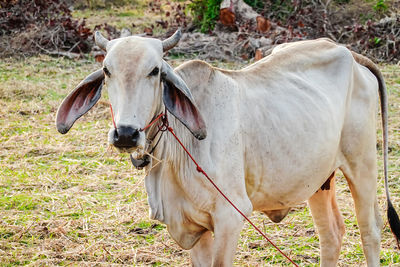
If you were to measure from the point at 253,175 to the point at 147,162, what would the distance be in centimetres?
59

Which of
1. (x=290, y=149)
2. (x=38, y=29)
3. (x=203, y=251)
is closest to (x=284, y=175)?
(x=290, y=149)

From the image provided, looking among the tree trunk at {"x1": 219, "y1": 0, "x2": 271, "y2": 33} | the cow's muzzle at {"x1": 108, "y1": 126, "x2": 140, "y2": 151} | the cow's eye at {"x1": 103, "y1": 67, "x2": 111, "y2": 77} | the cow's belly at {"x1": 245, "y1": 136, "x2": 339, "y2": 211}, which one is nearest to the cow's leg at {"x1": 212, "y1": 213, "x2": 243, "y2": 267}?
the cow's belly at {"x1": 245, "y1": 136, "x2": 339, "y2": 211}

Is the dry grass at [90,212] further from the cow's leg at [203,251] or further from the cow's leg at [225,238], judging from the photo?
the cow's leg at [225,238]

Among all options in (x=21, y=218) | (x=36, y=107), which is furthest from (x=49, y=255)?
(x=36, y=107)

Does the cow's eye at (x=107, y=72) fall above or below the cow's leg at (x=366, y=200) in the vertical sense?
above

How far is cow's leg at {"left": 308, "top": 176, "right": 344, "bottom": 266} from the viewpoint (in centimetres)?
380

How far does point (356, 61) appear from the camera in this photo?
3.89 meters

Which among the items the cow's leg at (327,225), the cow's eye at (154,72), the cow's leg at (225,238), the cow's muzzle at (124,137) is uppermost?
the cow's eye at (154,72)

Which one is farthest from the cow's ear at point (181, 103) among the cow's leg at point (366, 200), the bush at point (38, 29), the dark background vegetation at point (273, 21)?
the bush at point (38, 29)

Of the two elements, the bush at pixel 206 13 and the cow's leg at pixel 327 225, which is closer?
the cow's leg at pixel 327 225

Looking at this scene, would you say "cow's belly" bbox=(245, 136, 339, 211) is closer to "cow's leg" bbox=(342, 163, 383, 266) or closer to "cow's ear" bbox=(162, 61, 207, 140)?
"cow's leg" bbox=(342, 163, 383, 266)

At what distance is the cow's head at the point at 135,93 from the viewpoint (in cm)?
258

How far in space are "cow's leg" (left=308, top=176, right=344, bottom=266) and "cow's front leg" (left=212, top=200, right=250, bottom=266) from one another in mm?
1007

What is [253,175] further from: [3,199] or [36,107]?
[36,107]
